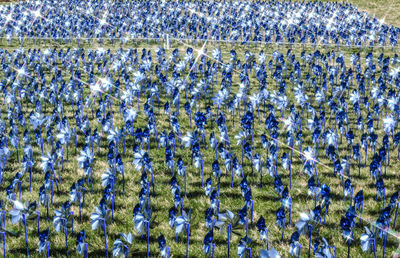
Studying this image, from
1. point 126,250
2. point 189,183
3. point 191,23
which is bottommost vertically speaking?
point 191,23

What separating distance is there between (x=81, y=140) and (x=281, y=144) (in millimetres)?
4180

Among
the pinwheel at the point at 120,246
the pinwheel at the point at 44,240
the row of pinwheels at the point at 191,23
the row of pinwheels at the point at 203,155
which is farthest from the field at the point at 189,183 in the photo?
the row of pinwheels at the point at 191,23

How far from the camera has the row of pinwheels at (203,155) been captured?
5617mm

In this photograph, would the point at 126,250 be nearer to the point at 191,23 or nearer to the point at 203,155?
the point at 203,155

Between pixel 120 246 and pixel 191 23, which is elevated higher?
pixel 120 246

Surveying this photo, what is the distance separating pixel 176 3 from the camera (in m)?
26.2

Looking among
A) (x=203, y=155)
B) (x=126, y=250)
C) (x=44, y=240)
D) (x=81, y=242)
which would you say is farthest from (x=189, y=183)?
(x=44, y=240)

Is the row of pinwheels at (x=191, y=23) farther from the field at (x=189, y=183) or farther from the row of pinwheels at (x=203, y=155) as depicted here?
the field at (x=189, y=183)

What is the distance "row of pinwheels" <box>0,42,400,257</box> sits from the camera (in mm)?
5617

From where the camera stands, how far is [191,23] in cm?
2155

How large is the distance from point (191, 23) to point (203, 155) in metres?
14.2

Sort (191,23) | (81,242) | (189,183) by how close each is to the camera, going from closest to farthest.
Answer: (81,242) < (189,183) < (191,23)

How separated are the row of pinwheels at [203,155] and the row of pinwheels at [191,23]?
5.20 metres

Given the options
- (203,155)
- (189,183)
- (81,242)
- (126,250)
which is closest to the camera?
(81,242)
